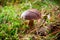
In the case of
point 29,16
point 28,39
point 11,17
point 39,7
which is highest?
point 39,7

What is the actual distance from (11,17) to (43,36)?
48 cm

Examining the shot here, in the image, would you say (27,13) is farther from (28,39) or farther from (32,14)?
(28,39)

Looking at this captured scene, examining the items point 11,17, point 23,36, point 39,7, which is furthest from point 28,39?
point 39,7

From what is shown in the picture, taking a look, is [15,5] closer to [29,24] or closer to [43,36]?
[29,24]

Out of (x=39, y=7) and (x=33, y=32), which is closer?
(x=33, y=32)

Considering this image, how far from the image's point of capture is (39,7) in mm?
2203

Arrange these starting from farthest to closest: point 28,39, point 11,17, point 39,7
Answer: point 39,7
point 11,17
point 28,39

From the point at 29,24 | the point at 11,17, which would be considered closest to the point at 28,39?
the point at 29,24

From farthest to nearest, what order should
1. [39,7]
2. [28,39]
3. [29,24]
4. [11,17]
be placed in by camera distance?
[39,7] → [11,17] → [29,24] → [28,39]

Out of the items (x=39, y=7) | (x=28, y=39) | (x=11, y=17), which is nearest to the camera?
(x=28, y=39)

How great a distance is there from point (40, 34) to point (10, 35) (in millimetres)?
288

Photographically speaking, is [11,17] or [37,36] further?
[11,17]

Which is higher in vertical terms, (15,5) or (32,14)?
(15,5)

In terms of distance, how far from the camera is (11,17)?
75.1 inches
